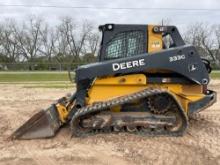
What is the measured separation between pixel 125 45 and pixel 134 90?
37.3 inches

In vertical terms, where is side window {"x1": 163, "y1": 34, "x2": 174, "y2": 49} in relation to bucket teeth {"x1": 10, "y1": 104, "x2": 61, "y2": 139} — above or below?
above

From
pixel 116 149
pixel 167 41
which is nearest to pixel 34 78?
pixel 167 41

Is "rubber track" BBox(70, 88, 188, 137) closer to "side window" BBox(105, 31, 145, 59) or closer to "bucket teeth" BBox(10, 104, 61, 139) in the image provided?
"bucket teeth" BBox(10, 104, 61, 139)

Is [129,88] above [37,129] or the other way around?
above

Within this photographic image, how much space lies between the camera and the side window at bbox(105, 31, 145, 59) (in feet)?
28.7

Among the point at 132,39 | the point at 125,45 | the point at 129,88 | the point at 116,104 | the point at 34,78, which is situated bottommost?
the point at 34,78

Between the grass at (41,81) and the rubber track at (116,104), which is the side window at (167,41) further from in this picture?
the grass at (41,81)

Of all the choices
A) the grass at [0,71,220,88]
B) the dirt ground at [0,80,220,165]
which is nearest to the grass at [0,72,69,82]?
the grass at [0,71,220,88]

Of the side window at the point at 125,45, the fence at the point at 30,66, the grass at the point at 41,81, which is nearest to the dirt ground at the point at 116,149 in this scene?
the side window at the point at 125,45

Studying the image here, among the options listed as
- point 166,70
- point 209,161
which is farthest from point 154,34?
point 209,161

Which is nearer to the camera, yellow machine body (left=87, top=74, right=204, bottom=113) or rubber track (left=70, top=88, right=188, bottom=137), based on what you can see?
rubber track (left=70, top=88, right=188, bottom=137)

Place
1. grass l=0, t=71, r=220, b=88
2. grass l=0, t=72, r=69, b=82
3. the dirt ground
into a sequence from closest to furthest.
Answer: the dirt ground → grass l=0, t=71, r=220, b=88 → grass l=0, t=72, r=69, b=82

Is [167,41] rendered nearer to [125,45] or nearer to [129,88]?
[125,45]

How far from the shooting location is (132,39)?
880cm
